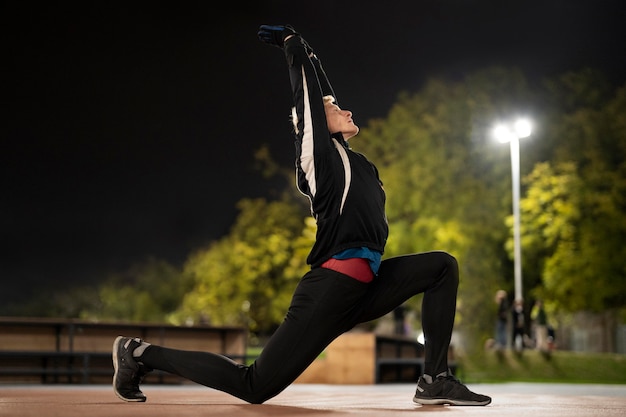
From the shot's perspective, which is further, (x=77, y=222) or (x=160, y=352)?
(x=77, y=222)

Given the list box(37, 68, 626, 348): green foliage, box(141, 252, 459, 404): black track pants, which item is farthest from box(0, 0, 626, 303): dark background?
box(141, 252, 459, 404): black track pants

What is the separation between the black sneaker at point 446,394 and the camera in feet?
16.7

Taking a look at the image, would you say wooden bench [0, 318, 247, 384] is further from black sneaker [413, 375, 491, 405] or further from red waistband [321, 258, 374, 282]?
red waistband [321, 258, 374, 282]

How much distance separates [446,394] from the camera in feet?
16.8

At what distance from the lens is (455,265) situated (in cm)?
525

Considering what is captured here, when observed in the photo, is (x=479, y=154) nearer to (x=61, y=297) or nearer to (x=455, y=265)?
(x=455, y=265)

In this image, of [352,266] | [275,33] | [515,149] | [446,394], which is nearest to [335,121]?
[275,33]

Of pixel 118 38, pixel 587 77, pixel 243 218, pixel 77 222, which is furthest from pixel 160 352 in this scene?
pixel 77 222

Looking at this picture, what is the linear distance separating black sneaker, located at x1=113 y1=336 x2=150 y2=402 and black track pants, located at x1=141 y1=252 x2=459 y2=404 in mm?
68

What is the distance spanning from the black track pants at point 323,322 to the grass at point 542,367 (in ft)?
48.7

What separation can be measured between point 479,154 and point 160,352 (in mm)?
28451

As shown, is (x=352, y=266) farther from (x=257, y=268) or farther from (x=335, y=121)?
(x=257, y=268)

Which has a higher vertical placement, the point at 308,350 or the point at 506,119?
the point at 506,119

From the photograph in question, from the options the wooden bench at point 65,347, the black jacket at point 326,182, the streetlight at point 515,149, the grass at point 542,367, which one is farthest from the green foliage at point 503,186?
the black jacket at point 326,182
